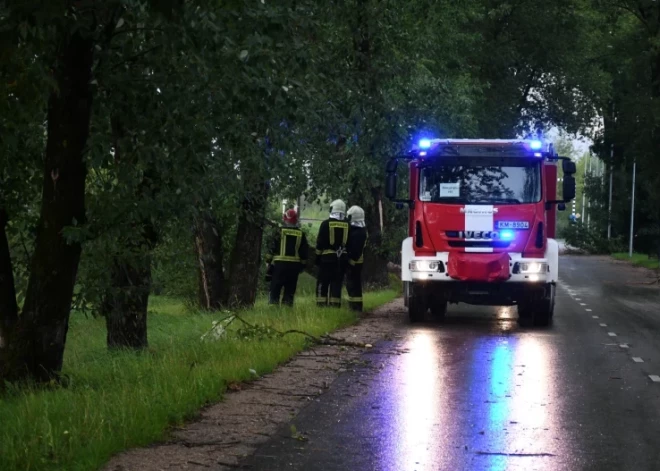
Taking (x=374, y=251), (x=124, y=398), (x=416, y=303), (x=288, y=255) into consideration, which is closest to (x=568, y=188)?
(x=416, y=303)

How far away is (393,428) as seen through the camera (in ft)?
27.2

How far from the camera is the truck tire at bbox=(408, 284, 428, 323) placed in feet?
57.7

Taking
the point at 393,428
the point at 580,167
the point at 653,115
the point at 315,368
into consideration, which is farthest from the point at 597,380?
the point at 580,167

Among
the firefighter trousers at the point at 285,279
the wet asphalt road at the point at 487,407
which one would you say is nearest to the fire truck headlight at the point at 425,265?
the wet asphalt road at the point at 487,407

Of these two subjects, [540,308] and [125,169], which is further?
[540,308]

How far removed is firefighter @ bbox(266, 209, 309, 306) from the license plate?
3.33 m

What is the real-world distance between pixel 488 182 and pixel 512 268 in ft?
4.45

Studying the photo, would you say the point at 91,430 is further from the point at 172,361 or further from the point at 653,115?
the point at 653,115

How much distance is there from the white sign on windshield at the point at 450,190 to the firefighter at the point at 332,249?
1.78 meters

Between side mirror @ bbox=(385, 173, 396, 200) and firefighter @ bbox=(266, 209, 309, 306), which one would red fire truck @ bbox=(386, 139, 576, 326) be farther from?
firefighter @ bbox=(266, 209, 309, 306)

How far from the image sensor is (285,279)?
18.8m

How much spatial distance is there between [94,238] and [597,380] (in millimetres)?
5145

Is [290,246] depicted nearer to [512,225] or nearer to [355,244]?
[355,244]

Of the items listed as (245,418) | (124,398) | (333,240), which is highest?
(333,240)
